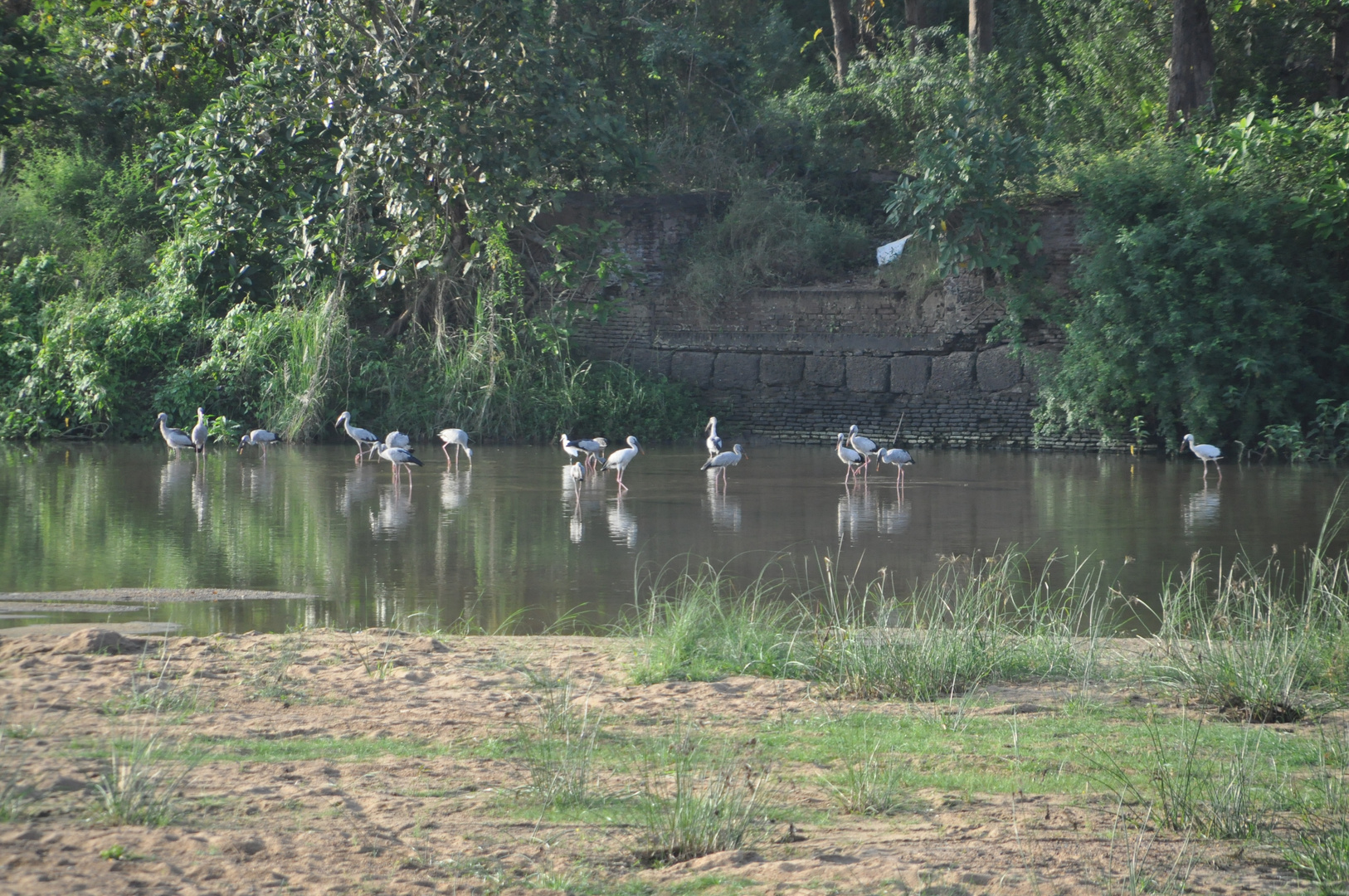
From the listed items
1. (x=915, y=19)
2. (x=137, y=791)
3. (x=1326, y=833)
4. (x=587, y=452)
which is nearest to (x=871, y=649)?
(x=1326, y=833)

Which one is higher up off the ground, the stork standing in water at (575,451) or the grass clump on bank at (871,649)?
the stork standing in water at (575,451)

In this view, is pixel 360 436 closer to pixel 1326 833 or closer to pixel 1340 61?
pixel 1326 833

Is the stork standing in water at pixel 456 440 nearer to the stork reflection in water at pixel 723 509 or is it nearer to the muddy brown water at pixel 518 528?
the muddy brown water at pixel 518 528

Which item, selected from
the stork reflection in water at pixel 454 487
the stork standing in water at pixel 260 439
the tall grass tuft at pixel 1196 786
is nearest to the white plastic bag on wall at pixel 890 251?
the stork reflection in water at pixel 454 487

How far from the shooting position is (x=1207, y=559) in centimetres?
1072

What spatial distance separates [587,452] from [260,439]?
16.9 feet

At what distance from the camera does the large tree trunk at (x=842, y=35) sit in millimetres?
29703

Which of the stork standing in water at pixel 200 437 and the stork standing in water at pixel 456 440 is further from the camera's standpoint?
the stork standing in water at pixel 200 437

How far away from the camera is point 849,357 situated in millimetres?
22672

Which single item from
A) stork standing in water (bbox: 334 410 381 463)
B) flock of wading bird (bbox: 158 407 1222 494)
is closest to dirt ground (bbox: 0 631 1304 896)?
flock of wading bird (bbox: 158 407 1222 494)

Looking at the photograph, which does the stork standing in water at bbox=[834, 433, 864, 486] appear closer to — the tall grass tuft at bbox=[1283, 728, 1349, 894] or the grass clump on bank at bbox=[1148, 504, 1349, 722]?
the grass clump on bank at bbox=[1148, 504, 1349, 722]

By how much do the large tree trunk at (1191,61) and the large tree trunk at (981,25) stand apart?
17.9 feet

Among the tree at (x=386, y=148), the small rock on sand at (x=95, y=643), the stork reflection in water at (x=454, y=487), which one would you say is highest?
the tree at (x=386, y=148)

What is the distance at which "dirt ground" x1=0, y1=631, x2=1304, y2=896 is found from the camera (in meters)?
3.67
